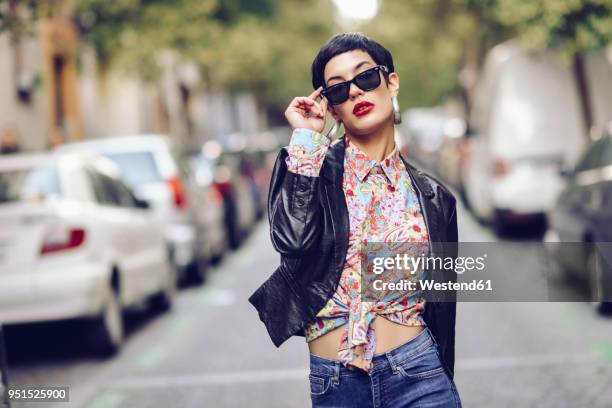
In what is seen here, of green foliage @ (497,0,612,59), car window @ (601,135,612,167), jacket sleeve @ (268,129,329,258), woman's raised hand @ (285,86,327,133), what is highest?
green foliage @ (497,0,612,59)

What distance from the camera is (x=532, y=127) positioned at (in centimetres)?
1447

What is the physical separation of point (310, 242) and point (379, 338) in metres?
0.35

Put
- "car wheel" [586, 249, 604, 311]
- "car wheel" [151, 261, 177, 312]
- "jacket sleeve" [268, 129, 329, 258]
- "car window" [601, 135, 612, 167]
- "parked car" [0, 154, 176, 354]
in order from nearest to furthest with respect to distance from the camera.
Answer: "jacket sleeve" [268, 129, 329, 258], "parked car" [0, 154, 176, 354], "car wheel" [586, 249, 604, 311], "car window" [601, 135, 612, 167], "car wheel" [151, 261, 177, 312]

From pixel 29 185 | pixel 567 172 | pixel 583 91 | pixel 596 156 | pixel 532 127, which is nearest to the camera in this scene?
pixel 29 185

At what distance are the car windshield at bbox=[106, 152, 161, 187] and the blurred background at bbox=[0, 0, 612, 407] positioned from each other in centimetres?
2

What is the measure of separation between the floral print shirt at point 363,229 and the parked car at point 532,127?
11.5 meters

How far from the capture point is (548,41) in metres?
14.9

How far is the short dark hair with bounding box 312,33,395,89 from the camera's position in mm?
3105

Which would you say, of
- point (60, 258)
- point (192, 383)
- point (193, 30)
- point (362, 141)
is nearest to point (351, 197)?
point (362, 141)

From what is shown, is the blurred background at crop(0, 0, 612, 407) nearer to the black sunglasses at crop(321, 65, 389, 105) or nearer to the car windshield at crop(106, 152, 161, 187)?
the car windshield at crop(106, 152, 161, 187)

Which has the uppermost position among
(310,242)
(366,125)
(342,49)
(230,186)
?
(230,186)

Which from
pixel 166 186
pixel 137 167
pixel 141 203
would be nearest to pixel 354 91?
pixel 141 203

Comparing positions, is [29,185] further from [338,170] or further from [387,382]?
[387,382]

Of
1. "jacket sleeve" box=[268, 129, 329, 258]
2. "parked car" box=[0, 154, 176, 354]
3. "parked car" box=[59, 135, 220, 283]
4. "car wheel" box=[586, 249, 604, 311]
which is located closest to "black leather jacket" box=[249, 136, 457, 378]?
"jacket sleeve" box=[268, 129, 329, 258]
